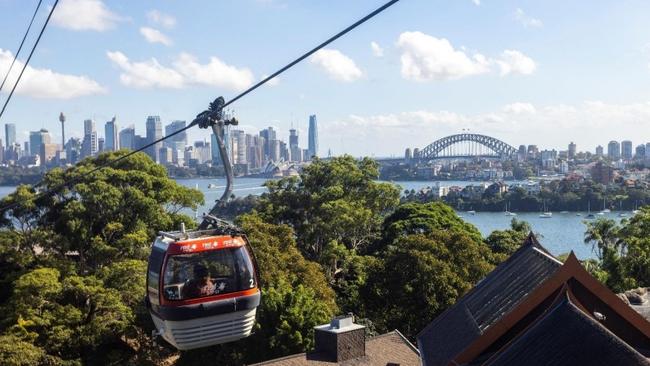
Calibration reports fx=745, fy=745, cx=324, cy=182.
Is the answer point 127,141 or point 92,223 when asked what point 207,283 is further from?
point 127,141

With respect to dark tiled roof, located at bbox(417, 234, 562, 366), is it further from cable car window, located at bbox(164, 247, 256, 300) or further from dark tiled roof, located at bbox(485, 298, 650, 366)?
cable car window, located at bbox(164, 247, 256, 300)

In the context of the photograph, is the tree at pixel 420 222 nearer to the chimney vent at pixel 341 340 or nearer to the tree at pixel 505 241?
the tree at pixel 505 241

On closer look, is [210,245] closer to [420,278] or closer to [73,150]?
[420,278]

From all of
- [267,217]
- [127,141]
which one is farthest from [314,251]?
[127,141]

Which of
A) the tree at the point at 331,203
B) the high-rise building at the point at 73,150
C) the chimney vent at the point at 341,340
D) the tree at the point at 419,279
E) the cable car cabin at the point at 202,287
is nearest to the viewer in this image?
the cable car cabin at the point at 202,287

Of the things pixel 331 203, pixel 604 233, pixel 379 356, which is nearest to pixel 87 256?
pixel 379 356

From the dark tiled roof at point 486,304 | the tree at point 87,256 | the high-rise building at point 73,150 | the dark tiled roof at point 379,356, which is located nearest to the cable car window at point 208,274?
the dark tiled roof at point 379,356
